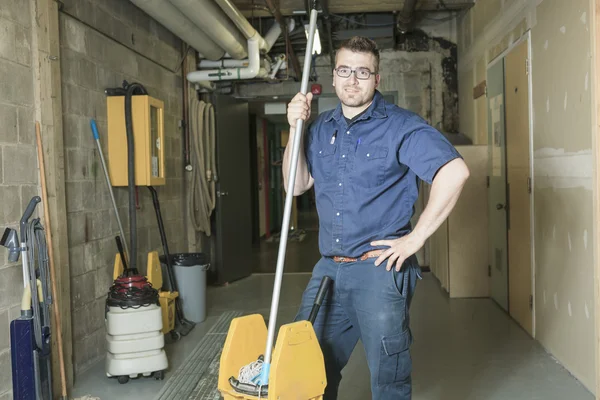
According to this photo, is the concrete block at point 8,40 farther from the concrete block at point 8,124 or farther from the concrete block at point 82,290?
the concrete block at point 82,290

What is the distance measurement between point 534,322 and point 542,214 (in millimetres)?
771

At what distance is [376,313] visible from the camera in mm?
1897

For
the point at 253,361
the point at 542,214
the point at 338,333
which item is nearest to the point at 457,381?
the point at 542,214

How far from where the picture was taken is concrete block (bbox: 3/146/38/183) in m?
2.87

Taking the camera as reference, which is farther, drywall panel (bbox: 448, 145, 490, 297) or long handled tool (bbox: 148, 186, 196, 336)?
drywall panel (bbox: 448, 145, 490, 297)

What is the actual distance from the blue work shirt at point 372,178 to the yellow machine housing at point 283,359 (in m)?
0.35

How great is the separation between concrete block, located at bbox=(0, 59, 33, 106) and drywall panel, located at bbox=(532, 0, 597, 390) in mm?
2805

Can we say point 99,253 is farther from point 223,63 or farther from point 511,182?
point 511,182

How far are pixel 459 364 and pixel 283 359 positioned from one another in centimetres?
214

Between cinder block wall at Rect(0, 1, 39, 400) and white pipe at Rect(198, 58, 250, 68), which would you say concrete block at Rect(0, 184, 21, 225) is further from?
white pipe at Rect(198, 58, 250, 68)

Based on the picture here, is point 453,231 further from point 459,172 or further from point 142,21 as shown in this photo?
point 459,172

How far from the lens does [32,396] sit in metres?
2.73

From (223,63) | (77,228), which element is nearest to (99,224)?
(77,228)

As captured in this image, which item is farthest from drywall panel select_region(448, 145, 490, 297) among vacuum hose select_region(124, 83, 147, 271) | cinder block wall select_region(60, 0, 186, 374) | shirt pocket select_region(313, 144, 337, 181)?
shirt pocket select_region(313, 144, 337, 181)
